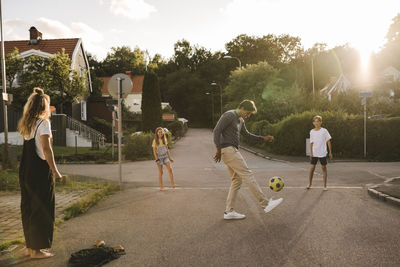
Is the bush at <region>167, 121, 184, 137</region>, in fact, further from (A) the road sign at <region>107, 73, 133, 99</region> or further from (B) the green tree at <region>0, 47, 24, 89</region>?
(A) the road sign at <region>107, 73, 133, 99</region>

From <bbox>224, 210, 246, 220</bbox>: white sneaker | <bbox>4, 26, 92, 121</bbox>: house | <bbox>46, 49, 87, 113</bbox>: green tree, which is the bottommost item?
<bbox>224, 210, 246, 220</bbox>: white sneaker

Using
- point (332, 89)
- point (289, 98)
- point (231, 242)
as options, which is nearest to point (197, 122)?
point (332, 89)

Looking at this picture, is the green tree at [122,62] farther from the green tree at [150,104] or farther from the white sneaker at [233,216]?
the white sneaker at [233,216]

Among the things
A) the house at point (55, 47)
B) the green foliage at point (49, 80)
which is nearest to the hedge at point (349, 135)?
the green foliage at point (49, 80)

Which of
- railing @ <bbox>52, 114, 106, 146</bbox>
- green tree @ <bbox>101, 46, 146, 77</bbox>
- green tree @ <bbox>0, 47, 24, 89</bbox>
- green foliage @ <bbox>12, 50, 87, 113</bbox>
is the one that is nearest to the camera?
green foliage @ <bbox>12, 50, 87, 113</bbox>

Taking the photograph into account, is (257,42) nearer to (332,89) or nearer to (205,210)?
(332,89)

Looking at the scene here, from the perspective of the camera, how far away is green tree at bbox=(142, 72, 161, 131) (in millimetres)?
31781

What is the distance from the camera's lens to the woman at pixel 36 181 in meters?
4.09

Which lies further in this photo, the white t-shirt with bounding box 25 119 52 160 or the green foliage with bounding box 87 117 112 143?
the green foliage with bounding box 87 117 112 143

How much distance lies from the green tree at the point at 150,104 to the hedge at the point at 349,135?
555 inches

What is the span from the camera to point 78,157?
63.3 feet

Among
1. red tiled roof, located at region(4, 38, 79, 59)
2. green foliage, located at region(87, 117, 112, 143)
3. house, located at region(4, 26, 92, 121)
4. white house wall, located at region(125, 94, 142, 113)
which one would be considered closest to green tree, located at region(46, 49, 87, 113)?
house, located at region(4, 26, 92, 121)

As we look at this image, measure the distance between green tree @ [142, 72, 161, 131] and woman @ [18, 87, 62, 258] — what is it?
2752 cm

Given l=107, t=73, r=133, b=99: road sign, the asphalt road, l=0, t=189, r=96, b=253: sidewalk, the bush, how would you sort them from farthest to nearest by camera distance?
the bush, l=107, t=73, r=133, b=99: road sign, l=0, t=189, r=96, b=253: sidewalk, the asphalt road
